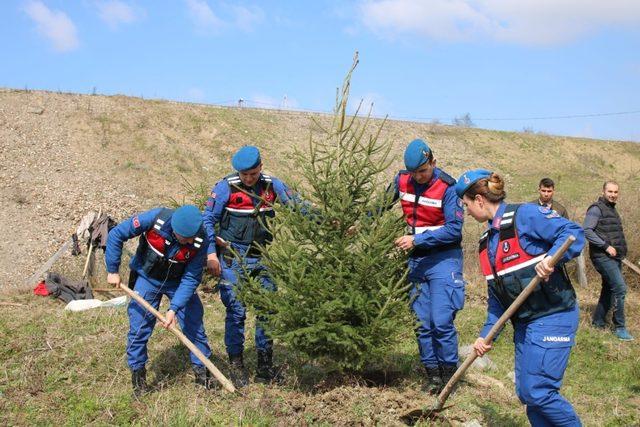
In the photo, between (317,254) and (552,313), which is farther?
(317,254)

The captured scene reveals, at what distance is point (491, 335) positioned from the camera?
411 cm

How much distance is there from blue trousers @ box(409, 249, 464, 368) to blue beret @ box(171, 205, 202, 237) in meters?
1.96

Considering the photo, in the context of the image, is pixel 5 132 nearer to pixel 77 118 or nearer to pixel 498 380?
pixel 77 118

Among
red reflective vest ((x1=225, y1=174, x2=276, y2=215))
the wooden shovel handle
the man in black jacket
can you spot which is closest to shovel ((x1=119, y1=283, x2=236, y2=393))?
red reflective vest ((x1=225, y1=174, x2=276, y2=215))

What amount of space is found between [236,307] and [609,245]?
17.5 feet

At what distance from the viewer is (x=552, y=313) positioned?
13.0 feet

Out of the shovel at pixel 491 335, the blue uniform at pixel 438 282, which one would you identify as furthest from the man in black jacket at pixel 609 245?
the shovel at pixel 491 335

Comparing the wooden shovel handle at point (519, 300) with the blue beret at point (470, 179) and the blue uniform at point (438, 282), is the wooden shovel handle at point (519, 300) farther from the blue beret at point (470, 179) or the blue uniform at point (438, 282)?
the blue uniform at point (438, 282)

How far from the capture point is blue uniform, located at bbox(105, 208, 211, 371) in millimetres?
5379

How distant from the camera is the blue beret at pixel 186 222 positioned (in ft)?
16.9

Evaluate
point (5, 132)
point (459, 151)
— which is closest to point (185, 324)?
point (5, 132)

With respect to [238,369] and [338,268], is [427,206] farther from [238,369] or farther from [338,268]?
[238,369]

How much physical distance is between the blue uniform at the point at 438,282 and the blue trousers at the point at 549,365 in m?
1.39

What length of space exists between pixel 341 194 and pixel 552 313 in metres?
1.95
